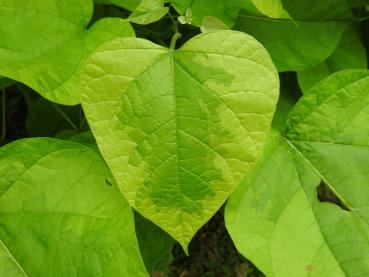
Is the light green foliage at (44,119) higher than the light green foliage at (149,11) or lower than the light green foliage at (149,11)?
lower

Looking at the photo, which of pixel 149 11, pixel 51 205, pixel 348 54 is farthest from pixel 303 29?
pixel 51 205

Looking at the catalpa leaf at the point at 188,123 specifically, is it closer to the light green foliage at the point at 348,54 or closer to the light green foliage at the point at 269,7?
the light green foliage at the point at 269,7

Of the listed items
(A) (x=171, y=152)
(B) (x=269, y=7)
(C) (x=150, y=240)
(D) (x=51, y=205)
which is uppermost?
(B) (x=269, y=7)

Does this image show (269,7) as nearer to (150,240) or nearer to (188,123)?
(188,123)

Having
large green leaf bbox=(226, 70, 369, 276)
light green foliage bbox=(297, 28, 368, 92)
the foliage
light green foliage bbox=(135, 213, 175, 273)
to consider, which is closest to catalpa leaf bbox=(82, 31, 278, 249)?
the foliage

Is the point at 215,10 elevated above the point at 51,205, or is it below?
above

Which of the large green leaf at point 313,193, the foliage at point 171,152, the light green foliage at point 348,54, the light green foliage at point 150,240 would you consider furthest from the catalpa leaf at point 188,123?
the light green foliage at point 348,54
